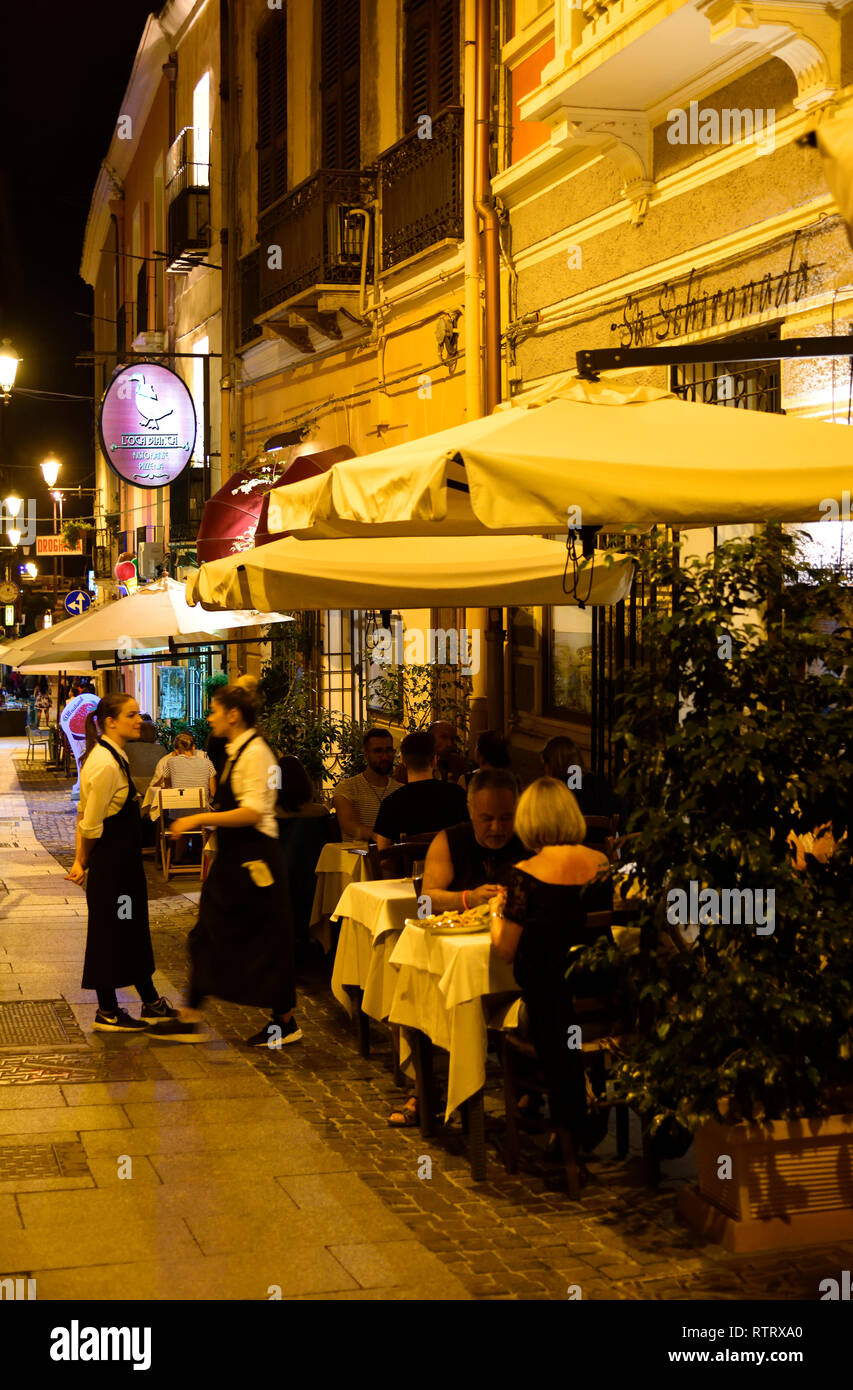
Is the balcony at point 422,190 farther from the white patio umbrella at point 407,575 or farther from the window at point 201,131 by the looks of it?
the window at point 201,131

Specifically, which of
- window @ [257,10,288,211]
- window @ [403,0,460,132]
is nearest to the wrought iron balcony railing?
window @ [403,0,460,132]

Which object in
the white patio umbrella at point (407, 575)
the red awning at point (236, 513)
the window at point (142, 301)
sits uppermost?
the window at point (142, 301)

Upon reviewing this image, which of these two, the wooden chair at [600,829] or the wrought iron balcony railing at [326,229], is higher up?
the wrought iron balcony railing at [326,229]

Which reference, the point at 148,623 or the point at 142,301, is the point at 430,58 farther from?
the point at 142,301

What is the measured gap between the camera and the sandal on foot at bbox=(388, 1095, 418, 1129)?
7.12 m

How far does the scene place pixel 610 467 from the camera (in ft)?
18.9

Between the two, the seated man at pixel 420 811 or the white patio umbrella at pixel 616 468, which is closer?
the white patio umbrella at pixel 616 468

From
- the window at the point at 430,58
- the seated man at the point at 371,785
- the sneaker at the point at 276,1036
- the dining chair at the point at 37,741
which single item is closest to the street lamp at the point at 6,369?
the window at the point at 430,58

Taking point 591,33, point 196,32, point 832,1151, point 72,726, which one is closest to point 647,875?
point 832,1151

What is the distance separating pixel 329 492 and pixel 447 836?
5.51 feet

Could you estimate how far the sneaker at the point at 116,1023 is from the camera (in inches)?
349

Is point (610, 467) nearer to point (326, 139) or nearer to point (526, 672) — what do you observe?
point (526, 672)

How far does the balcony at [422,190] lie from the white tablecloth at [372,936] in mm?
7167

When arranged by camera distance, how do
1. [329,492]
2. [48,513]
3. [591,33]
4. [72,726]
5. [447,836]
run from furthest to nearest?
1. [48,513]
2. [72,726]
3. [591,33]
4. [447,836]
5. [329,492]
